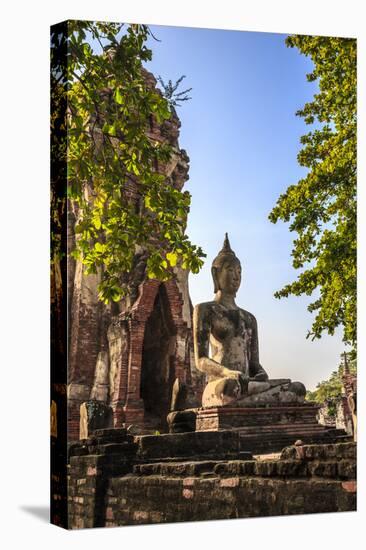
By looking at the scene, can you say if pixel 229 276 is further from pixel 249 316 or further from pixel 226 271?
pixel 249 316

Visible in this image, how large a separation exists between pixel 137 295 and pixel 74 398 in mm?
2488


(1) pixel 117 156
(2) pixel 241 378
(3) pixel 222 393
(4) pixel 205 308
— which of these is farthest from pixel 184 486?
(1) pixel 117 156

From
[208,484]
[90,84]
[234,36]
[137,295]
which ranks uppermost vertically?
[234,36]

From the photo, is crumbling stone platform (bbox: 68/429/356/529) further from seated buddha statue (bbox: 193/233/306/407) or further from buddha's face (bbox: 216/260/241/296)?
buddha's face (bbox: 216/260/241/296)

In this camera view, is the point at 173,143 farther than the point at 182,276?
No

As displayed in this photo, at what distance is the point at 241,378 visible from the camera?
505 inches

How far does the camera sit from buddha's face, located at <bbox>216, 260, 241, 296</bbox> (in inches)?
507

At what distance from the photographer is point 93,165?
1167cm

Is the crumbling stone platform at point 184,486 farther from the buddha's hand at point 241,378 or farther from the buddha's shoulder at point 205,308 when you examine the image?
the buddha's shoulder at point 205,308

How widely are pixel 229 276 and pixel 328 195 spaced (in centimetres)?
218

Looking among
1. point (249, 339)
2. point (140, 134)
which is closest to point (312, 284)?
point (249, 339)

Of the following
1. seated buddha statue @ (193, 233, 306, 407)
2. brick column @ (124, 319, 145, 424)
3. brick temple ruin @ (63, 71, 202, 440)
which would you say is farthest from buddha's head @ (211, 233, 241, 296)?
brick column @ (124, 319, 145, 424)

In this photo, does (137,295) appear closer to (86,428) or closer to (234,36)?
(86,428)

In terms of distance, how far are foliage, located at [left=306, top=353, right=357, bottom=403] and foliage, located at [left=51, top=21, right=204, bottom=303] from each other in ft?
7.96
